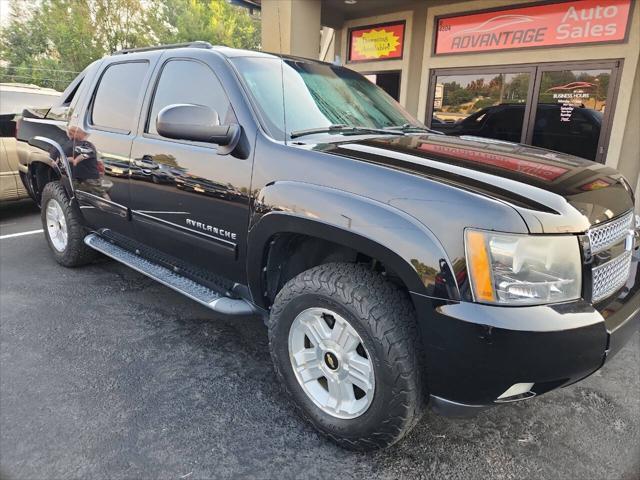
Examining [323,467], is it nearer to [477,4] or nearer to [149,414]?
[149,414]

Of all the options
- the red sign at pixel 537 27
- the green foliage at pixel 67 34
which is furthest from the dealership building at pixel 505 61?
the green foliage at pixel 67 34

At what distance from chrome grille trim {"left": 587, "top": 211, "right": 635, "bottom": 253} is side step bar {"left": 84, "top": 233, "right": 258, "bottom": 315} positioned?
1.80 m

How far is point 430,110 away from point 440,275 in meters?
7.24

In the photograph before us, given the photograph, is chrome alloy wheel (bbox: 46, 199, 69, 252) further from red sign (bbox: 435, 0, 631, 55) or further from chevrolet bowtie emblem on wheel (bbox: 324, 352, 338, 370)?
red sign (bbox: 435, 0, 631, 55)

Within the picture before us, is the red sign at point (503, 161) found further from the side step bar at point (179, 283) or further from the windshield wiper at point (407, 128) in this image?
the side step bar at point (179, 283)

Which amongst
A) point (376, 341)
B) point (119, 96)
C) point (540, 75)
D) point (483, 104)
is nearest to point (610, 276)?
point (376, 341)

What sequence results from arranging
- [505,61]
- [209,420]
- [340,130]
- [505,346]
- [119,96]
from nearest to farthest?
1. [505,346]
2. [209,420]
3. [340,130]
4. [119,96]
5. [505,61]

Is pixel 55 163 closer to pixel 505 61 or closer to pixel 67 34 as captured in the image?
pixel 505 61

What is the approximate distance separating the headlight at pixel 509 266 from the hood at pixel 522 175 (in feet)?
0.25

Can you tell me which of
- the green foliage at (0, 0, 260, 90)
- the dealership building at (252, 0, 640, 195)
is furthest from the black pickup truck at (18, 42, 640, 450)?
the green foliage at (0, 0, 260, 90)

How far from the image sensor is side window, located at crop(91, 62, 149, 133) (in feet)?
11.5

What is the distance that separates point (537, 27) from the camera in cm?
687

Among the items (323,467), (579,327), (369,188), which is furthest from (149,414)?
(579,327)

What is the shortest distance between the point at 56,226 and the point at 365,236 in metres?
4.00
